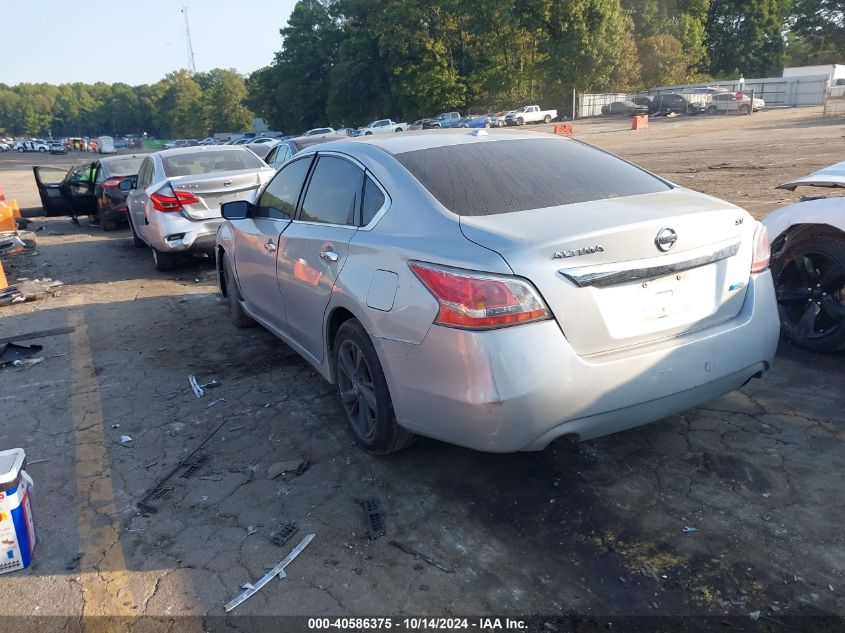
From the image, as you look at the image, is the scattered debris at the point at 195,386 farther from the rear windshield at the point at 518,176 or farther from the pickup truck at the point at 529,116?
the pickup truck at the point at 529,116

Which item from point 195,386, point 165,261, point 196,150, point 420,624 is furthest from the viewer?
point 196,150

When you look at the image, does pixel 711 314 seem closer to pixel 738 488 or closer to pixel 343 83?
pixel 738 488

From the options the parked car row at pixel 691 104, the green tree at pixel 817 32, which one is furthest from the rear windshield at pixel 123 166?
Result: the green tree at pixel 817 32

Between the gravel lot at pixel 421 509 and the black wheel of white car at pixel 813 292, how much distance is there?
181 mm

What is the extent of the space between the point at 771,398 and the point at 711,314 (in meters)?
1.43

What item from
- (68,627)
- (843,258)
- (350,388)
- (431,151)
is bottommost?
(68,627)

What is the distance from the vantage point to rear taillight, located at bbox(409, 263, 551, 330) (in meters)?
2.83

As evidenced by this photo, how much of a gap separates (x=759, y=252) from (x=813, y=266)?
69.7 inches

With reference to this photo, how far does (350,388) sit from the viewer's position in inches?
154

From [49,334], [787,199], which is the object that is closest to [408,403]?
[49,334]

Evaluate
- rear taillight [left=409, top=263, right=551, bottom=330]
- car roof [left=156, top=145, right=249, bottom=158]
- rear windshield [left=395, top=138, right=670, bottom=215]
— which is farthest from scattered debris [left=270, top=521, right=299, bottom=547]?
car roof [left=156, top=145, right=249, bottom=158]

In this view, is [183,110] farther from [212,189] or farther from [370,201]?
[370,201]

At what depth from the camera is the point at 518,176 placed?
12.1 ft

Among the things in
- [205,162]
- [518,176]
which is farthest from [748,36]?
[518,176]
